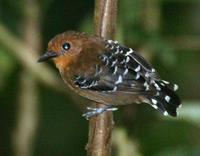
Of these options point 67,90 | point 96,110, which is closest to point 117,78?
point 96,110

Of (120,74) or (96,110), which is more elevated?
(120,74)

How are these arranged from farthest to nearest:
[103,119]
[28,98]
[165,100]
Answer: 1. [28,98]
2. [165,100]
3. [103,119]

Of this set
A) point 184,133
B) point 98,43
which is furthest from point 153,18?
point 184,133

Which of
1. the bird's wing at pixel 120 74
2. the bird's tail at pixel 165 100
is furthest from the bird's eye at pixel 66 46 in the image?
the bird's tail at pixel 165 100

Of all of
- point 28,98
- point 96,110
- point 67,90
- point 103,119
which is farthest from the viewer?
point 28,98

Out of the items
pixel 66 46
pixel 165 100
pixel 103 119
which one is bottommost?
pixel 103 119

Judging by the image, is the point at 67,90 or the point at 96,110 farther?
the point at 67,90

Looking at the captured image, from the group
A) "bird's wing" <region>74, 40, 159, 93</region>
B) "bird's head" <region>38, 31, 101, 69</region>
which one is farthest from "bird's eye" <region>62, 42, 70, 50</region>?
"bird's wing" <region>74, 40, 159, 93</region>

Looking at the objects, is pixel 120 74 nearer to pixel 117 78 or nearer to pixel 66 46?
pixel 117 78
